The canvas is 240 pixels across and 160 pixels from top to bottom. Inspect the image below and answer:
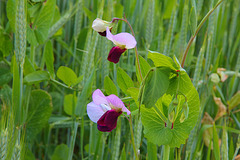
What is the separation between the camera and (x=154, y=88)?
1.28 feet

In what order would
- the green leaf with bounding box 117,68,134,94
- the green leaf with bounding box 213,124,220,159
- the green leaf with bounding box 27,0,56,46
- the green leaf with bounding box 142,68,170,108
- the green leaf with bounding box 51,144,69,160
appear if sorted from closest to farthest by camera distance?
the green leaf with bounding box 142,68,170,108 < the green leaf with bounding box 117,68,134,94 < the green leaf with bounding box 213,124,220,159 < the green leaf with bounding box 27,0,56,46 < the green leaf with bounding box 51,144,69,160

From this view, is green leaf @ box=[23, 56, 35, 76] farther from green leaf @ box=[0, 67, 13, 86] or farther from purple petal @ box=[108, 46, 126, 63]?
purple petal @ box=[108, 46, 126, 63]

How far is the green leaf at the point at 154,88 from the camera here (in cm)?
39

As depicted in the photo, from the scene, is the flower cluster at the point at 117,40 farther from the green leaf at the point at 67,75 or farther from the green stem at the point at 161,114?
the green leaf at the point at 67,75

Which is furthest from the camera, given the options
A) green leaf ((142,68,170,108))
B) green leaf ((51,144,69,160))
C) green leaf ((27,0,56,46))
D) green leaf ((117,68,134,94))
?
green leaf ((51,144,69,160))

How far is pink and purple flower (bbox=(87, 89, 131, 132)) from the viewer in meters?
0.43

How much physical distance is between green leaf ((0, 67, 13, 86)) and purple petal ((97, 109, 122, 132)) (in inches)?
19.1

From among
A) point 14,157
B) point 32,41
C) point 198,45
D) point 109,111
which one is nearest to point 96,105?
point 109,111

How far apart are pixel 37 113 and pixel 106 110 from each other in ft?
1.46

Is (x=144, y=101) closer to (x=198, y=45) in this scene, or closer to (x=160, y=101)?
(x=160, y=101)

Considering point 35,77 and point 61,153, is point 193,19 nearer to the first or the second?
point 35,77

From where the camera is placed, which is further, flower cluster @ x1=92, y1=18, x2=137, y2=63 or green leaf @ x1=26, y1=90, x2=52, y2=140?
green leaf @ x1=26, y1=90, x2=52, y2=140

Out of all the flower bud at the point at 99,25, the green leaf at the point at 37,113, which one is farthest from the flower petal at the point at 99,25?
the green leaf at the point at 37,113

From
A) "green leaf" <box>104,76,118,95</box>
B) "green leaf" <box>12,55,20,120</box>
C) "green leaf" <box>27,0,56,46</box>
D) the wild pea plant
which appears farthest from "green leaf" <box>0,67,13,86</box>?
"green leaf" <box>104,76,118,95</box>
